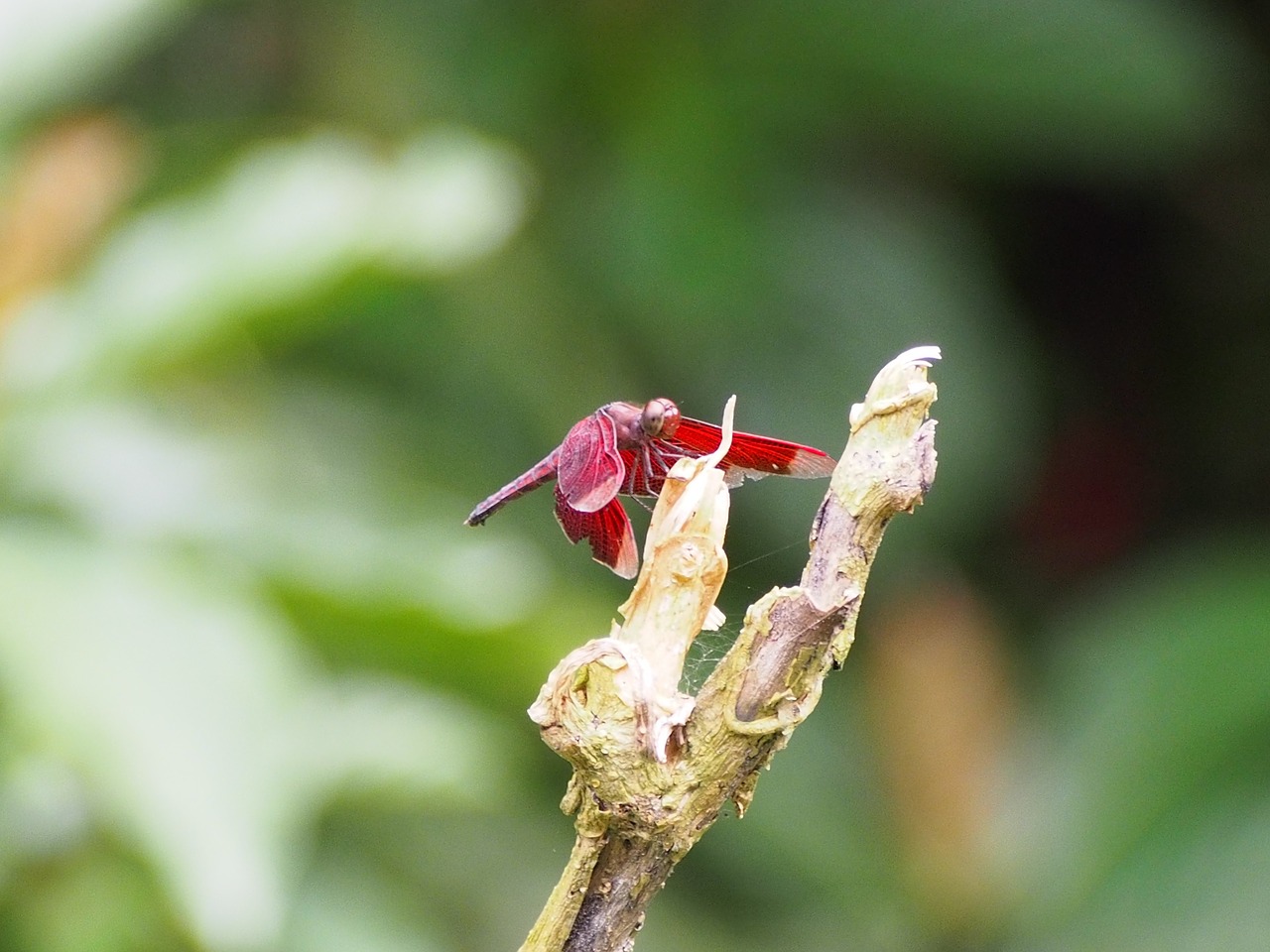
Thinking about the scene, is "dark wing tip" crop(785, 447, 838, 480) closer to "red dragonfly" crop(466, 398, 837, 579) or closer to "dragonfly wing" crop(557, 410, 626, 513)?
"red dragonfly" crop(466, 398, 837, 579)

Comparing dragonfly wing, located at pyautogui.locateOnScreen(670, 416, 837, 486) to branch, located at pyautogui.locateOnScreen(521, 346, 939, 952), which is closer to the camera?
branch, located at pyautogui.locateOnScreen(521, 346, 939, 952)

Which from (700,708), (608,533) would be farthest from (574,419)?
(700,708)

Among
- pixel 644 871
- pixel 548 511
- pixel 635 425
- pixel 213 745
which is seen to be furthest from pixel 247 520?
pixel 644 871

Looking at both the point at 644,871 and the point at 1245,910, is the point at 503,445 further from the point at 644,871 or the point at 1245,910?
the point at 644,871

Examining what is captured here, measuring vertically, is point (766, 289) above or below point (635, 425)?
above

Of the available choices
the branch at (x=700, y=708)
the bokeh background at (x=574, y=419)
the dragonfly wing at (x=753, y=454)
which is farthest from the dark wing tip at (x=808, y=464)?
the bokeh background at (x=574, y=419)

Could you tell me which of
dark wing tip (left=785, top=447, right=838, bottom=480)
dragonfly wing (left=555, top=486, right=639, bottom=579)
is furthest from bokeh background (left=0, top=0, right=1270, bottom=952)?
dark wing tip (left=785, top=447, right=838, bottom=480)
